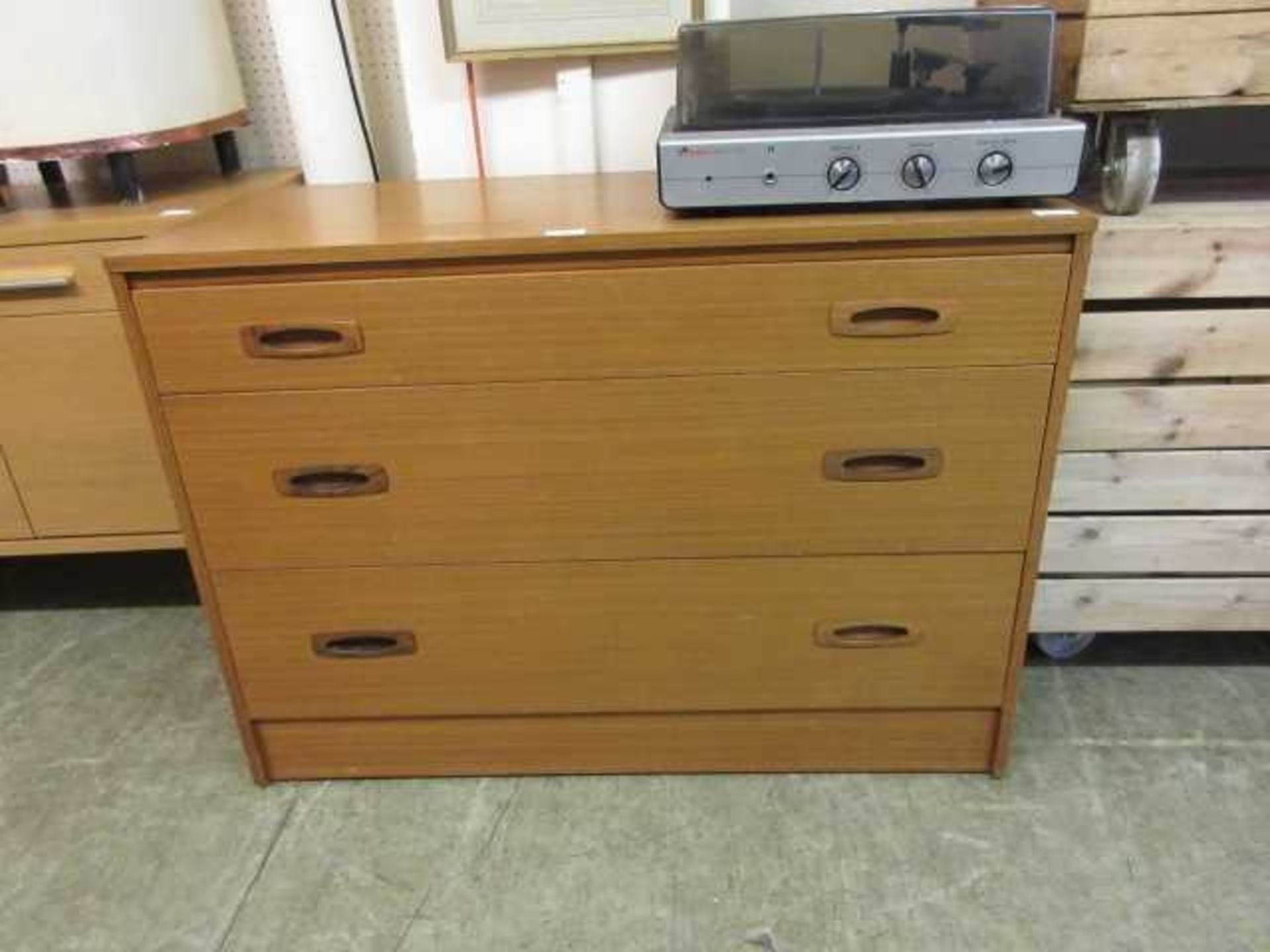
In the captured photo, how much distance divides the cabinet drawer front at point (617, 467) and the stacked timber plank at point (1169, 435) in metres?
0.24

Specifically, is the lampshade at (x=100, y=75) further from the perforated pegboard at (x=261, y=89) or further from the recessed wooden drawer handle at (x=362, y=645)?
the recessed wooden drawer handle at (x=362, y=645)

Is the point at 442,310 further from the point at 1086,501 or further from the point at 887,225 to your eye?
the point at 1086,501

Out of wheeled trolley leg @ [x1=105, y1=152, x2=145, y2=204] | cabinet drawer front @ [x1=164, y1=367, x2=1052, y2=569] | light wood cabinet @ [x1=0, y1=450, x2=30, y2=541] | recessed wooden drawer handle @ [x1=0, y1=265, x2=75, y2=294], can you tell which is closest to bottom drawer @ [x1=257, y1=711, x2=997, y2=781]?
cabinet drawer front @ [x1=164, y1=367, x2=1052, y2=569]

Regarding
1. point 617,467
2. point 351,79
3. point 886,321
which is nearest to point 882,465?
point 886,321

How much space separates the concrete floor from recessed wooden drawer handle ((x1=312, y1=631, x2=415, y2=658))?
228 millimetres

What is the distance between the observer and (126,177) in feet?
4.88

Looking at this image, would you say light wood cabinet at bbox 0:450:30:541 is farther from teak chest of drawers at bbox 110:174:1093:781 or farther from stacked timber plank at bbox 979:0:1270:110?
stacked timber plank at bbox 979:0:1270:110

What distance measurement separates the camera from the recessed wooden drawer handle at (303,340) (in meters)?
1.08

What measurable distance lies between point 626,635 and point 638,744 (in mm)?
189

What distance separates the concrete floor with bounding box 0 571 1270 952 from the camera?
114 centimetres

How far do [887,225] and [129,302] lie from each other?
33.2 inches

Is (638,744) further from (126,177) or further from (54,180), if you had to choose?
(54,180)

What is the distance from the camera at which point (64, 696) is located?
1590 mm

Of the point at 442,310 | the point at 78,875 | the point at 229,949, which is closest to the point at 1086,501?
the point at 442,310
